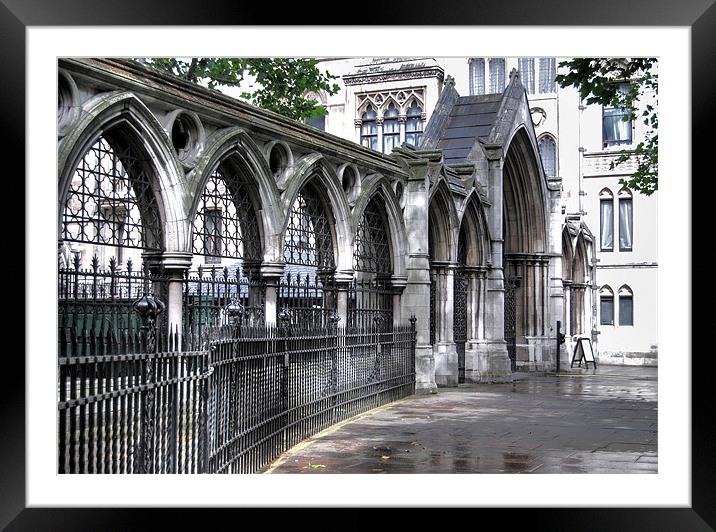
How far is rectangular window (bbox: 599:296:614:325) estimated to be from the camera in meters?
35.7

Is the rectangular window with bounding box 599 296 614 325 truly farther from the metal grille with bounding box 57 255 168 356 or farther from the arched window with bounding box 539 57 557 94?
the metal grille with bounding box 57 255 168 356

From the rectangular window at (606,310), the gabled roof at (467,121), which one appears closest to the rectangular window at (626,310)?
the rectangular window at (606,310)

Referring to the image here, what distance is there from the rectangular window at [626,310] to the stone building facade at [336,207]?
6616mm

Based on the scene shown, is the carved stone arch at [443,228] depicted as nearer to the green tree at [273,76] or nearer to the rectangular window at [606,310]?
the green tree at [273,76]

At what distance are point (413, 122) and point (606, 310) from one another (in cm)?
1032

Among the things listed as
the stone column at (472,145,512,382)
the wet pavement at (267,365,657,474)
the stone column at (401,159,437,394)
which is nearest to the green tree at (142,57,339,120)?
the stone column at (472,145,512,382)

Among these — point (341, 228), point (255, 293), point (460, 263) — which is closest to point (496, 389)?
point (460, 263)

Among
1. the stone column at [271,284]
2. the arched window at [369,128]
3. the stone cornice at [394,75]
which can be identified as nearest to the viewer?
the stone column at [271,284]

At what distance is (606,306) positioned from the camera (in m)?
35.9

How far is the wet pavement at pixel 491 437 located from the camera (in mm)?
9836
